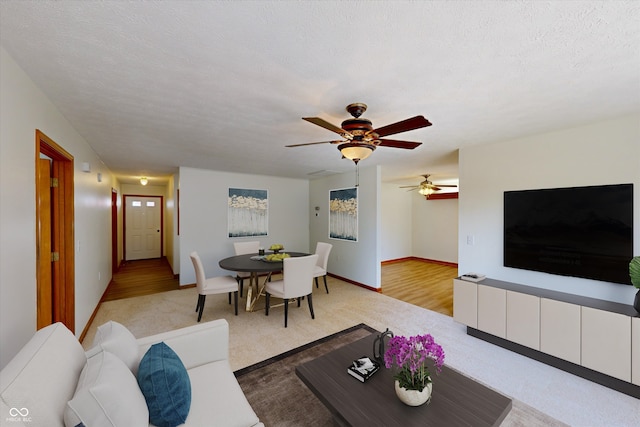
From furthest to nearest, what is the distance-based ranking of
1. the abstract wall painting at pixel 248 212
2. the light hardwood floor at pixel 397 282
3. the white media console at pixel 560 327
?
the abstract wall painting at pixel 248 212
the light hardwood floor at pixel 397 282
the white media console at pixel 560 327

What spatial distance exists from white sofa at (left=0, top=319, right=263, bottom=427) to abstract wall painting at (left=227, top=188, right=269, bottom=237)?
13.4 ft

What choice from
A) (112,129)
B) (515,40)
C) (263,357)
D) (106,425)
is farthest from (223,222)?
(515,40)

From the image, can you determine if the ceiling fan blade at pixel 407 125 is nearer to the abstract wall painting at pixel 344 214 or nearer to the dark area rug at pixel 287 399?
the dark area rug at pixel 287 399

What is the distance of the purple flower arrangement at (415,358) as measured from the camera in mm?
1402

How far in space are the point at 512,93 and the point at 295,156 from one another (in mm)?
2794

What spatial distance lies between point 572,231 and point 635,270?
624 mm

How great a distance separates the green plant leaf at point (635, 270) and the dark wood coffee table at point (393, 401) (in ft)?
6.02

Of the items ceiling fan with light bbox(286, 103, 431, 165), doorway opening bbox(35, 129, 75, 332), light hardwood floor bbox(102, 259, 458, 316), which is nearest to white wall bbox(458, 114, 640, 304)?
light hardwood floor bbox(102, 259, 458, 316)

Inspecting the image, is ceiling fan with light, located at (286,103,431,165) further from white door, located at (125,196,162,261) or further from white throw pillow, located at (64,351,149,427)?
white door, located at (125,196,162,261)

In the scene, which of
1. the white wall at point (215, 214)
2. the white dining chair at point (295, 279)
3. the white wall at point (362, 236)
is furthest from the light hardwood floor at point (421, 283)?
the white wall at point (215, 214)

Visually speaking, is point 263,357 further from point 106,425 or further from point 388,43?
point 388,43

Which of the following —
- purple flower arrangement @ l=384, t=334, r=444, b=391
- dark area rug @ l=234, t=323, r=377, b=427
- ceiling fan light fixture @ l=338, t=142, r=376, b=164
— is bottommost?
dark area rug @ l=234, t=323, r=377, b=427

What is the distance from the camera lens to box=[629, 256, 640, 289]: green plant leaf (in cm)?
219

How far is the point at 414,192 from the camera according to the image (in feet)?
27.1
